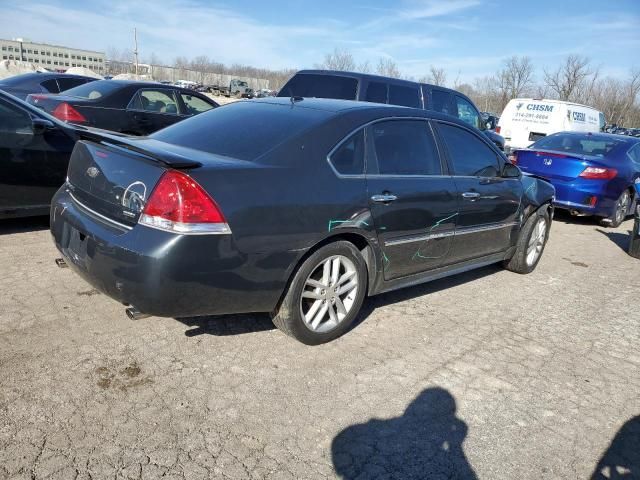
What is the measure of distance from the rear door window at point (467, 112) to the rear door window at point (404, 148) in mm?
6070

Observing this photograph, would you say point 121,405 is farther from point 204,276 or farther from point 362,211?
point 362,211

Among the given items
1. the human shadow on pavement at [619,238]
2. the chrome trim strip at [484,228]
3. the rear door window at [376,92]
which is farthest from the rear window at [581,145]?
the chrome trim strip at [484,228]

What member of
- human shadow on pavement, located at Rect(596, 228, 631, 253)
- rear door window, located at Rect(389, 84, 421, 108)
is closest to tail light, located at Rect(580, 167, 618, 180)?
human shadow on pavement, located at Rect(596, 228, 631, 253)

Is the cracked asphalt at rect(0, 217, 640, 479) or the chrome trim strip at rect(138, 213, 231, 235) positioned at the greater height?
the chrome trim strip at rect(138, 213, 231, 235)

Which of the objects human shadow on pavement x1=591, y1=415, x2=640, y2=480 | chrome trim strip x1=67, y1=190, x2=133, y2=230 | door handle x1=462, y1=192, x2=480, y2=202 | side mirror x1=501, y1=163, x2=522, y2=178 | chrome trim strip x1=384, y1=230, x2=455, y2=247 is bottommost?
human shadow on pavement x1=591, y1=415, x2=640, y2=480

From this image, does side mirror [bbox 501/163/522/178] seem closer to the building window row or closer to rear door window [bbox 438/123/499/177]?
rear door window [bbox 438/123/499/177]

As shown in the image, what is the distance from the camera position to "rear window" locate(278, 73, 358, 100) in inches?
307

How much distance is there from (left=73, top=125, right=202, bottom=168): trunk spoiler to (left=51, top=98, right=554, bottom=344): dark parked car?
0.04ft

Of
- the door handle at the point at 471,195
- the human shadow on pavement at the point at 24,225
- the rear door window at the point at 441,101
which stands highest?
the rear door window at the point at 441,101

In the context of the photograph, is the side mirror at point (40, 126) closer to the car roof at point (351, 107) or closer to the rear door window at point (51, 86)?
the car roof at point (351, 107)

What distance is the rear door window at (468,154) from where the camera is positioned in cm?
441

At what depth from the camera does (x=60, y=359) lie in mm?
3029

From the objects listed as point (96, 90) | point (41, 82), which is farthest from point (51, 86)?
point (96, 90)

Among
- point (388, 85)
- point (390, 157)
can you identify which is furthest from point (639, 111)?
point (390, 157)
